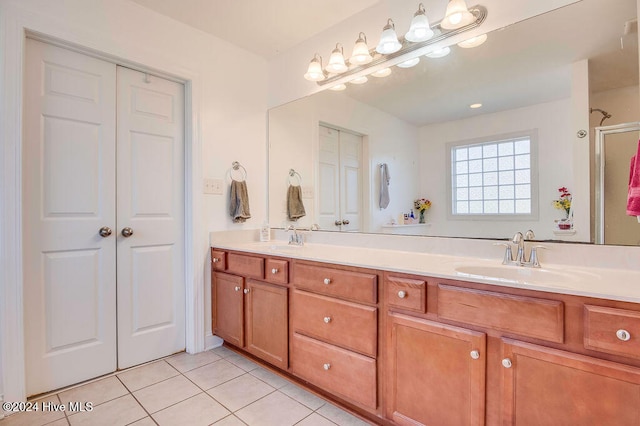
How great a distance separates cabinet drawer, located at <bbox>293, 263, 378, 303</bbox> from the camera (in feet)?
4.78

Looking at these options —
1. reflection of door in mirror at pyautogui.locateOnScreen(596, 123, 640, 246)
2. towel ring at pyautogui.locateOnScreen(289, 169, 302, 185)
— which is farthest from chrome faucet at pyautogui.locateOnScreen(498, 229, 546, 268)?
towel ring at pyautogui.locateOnScreen(289, 169, 302, 185)

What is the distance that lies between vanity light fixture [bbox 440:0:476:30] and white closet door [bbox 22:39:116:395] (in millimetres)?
2007

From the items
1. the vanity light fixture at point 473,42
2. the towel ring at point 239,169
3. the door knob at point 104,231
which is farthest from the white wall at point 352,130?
the door knob at point 104,231

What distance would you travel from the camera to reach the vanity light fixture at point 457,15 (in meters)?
1.57

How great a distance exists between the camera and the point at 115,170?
2.03 m

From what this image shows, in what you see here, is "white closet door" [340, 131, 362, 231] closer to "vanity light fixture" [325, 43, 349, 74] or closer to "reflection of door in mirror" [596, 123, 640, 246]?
"vanity light fixture" [325, 43, 349, 74]

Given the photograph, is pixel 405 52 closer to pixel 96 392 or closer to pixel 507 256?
pixel 507 256

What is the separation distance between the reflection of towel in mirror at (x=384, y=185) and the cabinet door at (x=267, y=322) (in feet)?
2.72

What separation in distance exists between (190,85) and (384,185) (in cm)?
157

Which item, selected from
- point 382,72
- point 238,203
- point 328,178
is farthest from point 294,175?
point 382,72

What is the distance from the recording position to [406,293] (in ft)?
4.38

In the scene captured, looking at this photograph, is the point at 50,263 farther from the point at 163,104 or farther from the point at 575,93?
the point at 575,93

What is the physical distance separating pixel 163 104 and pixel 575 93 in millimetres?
2419

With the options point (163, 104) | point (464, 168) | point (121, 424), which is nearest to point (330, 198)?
point (464, 168)
